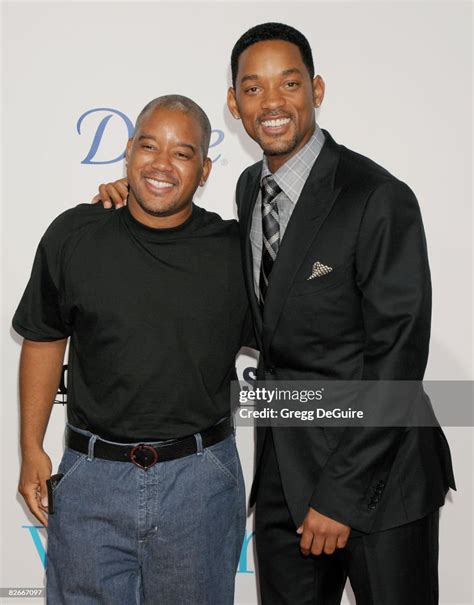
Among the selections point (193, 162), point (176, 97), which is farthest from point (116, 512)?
point (176, 97)

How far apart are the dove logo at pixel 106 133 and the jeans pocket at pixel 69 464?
1.17 metres

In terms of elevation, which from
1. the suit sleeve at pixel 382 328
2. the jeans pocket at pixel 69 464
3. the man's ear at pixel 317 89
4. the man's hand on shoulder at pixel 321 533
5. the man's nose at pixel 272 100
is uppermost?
the man's ear at pixel 317 89

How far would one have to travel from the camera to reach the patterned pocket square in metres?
1.85

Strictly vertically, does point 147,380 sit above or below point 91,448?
above

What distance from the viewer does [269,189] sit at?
206 cm

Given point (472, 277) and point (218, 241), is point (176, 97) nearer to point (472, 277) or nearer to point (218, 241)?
point (218, 241)

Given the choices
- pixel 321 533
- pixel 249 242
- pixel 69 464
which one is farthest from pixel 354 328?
pixel 69 464

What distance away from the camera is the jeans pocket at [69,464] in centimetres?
205

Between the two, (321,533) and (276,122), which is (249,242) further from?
(321,533)

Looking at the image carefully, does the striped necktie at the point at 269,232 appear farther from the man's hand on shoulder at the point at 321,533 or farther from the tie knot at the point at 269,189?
the man's hand on shoulder at the point at 321,533

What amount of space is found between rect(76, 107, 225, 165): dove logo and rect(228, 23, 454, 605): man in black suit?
0.69 metres

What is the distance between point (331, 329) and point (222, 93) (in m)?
1.23

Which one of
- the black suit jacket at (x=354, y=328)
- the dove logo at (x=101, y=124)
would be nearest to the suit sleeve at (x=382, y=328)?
the black suit jacket at (x=354, y=328)

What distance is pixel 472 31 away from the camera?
266 cm
